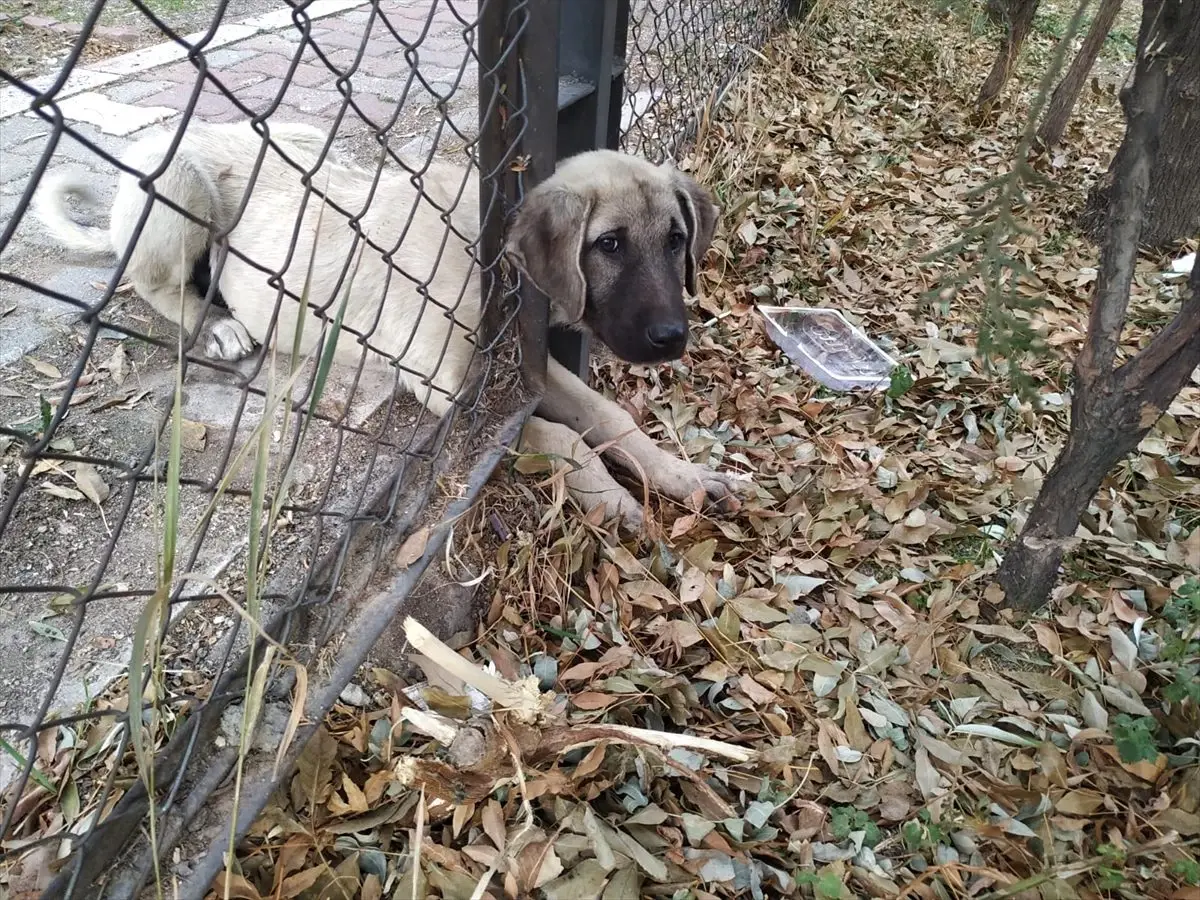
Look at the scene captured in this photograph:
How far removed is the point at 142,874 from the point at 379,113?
12.7 ft

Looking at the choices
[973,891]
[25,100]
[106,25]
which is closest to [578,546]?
[973,891]

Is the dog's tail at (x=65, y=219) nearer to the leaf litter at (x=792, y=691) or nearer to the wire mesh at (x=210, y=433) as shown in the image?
the wire mesh at (x=210, y=433)

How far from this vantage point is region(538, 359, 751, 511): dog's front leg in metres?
2.70

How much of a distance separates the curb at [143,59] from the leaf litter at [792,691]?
2579 millimetres

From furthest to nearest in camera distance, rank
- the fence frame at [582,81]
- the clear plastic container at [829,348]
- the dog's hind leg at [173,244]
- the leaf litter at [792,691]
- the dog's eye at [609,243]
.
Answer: the clear plastic container at [829,348], the dog's hind leg at [173,244], the dog's eye at [609,243], the fence frame at [582,81], the leaf litter at [792,691]

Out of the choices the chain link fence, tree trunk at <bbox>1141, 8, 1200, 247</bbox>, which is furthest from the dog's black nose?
tree trunk at <bbox>1141, 8, 1200, 247</bbox>

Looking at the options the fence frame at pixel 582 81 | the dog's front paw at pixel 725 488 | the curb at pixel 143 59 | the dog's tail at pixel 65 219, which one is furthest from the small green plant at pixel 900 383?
the curb at pixel 143 59

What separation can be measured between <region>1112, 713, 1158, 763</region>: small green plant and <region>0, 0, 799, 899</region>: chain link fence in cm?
161

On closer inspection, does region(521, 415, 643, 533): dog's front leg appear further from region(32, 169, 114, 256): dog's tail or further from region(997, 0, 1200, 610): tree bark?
region(32, 169, 114, 256): dog's tail

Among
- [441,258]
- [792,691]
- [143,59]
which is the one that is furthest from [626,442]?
[143,59]

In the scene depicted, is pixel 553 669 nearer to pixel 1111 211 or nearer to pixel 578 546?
pixel 578 546

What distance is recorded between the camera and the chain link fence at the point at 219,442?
135cm

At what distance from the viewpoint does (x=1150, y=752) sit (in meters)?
1.79

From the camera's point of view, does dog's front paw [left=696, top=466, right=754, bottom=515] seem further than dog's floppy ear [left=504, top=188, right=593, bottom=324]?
Yes
